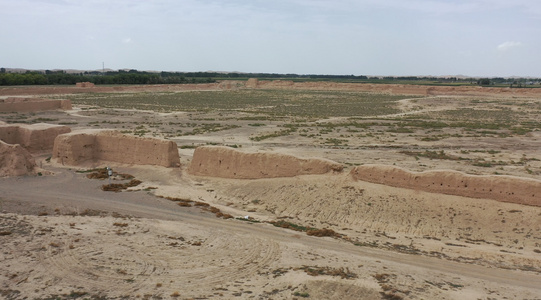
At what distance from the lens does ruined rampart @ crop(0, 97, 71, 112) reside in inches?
1786

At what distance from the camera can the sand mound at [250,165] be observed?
17625 millimetres

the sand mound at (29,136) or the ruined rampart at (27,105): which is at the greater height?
the ruined rampart at (27,105)

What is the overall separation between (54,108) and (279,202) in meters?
42.4

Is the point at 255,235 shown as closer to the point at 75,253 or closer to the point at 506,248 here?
the point at 75,253

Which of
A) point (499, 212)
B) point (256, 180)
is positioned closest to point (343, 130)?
point (256, 180)

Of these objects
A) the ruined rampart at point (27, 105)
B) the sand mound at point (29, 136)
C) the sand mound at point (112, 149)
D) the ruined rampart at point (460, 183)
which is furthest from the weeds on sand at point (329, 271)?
the ruined rampart at point (27, 105)

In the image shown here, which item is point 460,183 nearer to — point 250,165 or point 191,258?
point 250,165

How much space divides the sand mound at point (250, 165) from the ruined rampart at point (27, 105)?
1370 inches

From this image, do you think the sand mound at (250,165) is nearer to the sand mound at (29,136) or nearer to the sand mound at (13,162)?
the sand mound at (13,162)

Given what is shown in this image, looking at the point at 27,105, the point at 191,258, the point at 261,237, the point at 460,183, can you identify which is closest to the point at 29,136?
the point at 191,258

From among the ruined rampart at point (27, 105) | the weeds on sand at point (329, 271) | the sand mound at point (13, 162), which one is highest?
the ruined rampart at point (27, 105)

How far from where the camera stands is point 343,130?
3559cm

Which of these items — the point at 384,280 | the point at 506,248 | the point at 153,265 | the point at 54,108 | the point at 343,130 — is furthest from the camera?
the point at 54,108

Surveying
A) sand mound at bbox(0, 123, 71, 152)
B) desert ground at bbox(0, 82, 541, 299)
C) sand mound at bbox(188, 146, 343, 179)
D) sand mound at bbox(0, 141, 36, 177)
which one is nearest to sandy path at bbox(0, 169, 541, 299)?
desert ground at bbox(0, 82, 541, 299)
